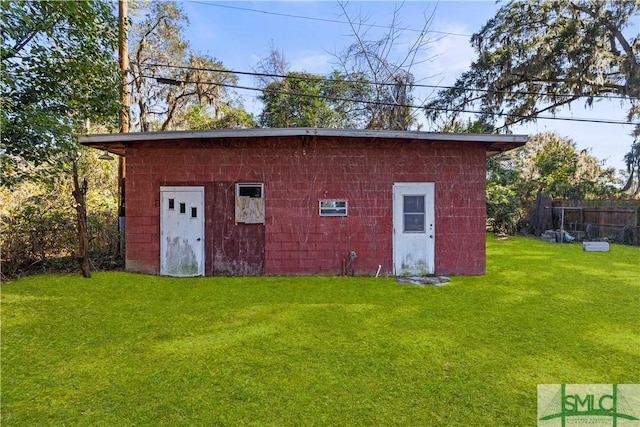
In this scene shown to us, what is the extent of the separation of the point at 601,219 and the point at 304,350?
1277 centimetres

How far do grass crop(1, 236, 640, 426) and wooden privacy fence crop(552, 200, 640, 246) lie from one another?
20.9 feet

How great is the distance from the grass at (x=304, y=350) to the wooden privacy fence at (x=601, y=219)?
6383mm

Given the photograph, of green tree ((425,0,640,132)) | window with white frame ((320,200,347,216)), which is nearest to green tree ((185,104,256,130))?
green tree ((425,0,640,132))

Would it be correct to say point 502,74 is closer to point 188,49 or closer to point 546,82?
point 546,82

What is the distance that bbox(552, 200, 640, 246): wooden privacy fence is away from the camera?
10188 mm

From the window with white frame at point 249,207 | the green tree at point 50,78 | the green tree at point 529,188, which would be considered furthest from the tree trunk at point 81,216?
the green tree at point 529,188

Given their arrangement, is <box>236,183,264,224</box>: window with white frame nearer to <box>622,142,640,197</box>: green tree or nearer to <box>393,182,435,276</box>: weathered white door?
<box>393,182,435,276</box>: weathered white door

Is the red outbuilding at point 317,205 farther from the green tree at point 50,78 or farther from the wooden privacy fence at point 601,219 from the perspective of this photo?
the wooden privacy fence at point 601,219

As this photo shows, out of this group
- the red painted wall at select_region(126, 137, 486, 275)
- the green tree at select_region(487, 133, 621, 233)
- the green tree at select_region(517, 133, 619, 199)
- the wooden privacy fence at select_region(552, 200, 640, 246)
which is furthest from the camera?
the green tree at select_region(517, 133, 619, 199)

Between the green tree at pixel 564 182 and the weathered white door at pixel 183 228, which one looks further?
the green tree at pixel 564 182

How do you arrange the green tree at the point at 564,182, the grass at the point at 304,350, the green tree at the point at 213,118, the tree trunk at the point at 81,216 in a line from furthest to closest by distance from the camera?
1. the green tree at the point at 213,118
2. the green tree at the point at 564,182
3. the tree trunk at the point at 81,216
4. the grass at the point at 304,350

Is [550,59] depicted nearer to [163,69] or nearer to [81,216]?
[163,69]

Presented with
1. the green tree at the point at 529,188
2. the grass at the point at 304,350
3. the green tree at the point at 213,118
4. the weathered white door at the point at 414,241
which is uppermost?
the green tree at the point at 213,118

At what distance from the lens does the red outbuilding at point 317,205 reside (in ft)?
20.9
